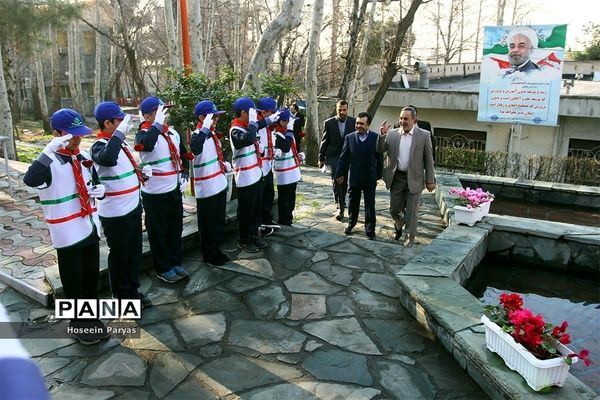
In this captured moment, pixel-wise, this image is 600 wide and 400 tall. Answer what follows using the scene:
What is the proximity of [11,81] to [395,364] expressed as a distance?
2100 centimetres

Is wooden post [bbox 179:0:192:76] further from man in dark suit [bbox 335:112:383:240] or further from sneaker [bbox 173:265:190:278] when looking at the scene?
sneaker [bbox 173:265:190:278]

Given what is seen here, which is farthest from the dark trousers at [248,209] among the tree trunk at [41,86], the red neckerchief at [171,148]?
the tree trunk at [41,86]

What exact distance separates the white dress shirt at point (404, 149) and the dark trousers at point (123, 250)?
135 inches

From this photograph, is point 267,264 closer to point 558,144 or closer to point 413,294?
point 413,294

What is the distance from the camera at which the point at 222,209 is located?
558cm

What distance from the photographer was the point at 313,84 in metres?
14.0

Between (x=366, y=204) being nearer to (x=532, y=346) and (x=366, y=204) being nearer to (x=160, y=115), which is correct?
(x=160, y=115)

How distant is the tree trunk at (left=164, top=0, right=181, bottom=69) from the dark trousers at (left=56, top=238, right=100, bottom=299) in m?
8.62

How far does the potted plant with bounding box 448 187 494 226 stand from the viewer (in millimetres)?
6324

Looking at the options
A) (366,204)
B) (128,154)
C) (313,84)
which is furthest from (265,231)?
(313,84)

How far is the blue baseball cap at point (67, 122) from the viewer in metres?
3.81

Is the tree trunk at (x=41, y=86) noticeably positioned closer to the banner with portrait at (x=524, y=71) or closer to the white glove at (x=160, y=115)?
the banner with portrait at (x=524, y=71)

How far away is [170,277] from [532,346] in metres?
3.46

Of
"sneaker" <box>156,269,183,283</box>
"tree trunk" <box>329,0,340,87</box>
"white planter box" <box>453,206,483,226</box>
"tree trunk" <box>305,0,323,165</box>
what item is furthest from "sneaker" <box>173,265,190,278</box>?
"tree trunk" <box>329,0,340,87</box>
